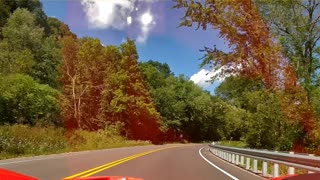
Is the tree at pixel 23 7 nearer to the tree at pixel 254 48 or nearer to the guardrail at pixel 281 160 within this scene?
the tree at pixel 254 48

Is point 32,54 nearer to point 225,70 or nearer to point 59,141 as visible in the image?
point 59,141

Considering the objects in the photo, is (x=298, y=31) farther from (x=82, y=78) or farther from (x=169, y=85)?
(x=169, y=85)

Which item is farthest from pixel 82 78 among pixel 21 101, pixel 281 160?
pixel 281 160

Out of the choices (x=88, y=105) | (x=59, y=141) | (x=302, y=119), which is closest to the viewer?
(x=302, y=119)

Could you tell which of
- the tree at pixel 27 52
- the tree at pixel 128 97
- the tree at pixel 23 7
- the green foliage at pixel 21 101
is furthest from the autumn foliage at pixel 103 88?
the tree at pixel 23 7

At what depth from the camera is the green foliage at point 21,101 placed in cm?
6100

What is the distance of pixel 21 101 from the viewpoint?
6209cm

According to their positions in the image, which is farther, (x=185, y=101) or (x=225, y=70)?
(x=185, y=101)

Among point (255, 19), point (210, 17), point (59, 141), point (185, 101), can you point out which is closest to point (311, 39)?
point (255, 19)

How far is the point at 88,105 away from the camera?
8569 cm

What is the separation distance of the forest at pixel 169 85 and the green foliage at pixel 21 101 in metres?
0.13

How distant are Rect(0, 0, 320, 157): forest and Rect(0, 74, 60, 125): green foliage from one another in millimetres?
135

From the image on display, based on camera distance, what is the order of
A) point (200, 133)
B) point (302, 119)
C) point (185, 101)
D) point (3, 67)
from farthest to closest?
1. point (200, 133)
2. point (185, 101)
3. point (3, 67)
4. point (302, 119)

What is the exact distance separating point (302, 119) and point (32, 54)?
2116 inches
